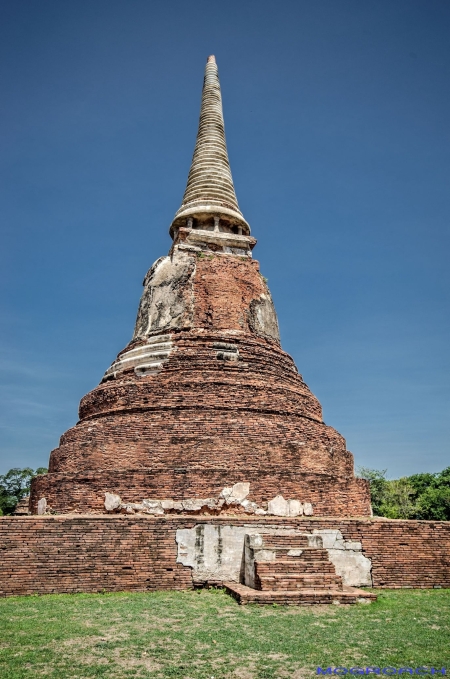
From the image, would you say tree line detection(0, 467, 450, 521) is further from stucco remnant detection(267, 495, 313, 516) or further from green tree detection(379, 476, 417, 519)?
stucco remnant detection(267, 495, 313, 516)

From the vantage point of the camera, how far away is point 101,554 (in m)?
9.20

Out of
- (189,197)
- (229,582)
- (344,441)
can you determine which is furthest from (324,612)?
(189,197)

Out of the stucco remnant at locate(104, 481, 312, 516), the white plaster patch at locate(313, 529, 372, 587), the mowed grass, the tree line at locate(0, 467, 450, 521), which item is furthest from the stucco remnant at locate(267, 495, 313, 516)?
the tree line at locate(0, 467, 450, 521)

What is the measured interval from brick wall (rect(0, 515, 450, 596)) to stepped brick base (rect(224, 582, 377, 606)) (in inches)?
63.2

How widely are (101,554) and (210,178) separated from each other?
48.3 ft

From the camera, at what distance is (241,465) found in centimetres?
1198

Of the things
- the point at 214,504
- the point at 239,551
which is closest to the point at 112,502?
the point at 214,504

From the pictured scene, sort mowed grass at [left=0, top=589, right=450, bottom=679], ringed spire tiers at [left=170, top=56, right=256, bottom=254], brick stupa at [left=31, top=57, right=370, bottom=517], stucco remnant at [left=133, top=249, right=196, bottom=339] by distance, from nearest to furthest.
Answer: mowed grass at [left=0, top=589, right=450, bottom=679] < brick stupa at [left=31, top=57, right=370, bottom=517] < stucco remnant at [left=133, top=249, right=196, bottom=339] < ringed spire tiers at [left=170, top=56, right=256, bottom=254]

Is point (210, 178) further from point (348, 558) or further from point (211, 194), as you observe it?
point (348, 558)

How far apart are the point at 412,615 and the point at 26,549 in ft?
20.3

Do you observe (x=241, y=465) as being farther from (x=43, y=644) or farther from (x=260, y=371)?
(x=43, y=644)

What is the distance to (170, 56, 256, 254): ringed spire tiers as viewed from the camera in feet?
62.0

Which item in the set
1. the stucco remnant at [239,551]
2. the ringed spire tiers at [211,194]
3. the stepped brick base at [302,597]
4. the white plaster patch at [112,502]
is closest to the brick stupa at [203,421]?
the white plaster patch at [112,502]

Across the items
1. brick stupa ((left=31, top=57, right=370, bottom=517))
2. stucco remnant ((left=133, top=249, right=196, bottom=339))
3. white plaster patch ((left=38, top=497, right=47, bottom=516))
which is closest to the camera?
brick stupa ((left=31, top=57, right=370, bottom=517))
